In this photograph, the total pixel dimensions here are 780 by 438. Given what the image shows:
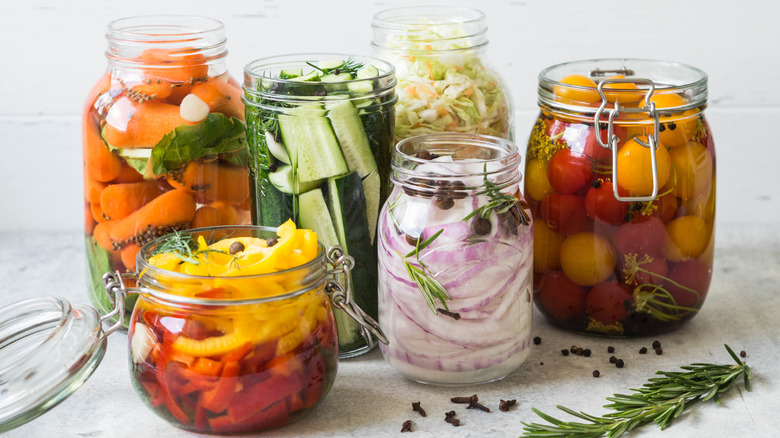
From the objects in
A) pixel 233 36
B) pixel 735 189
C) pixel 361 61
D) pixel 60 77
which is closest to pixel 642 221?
pixel 361 61

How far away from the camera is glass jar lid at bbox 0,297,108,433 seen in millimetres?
995

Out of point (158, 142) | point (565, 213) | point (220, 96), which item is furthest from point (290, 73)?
point (565, 213)

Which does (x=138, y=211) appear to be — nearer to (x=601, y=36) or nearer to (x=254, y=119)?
(x=254, y=119)

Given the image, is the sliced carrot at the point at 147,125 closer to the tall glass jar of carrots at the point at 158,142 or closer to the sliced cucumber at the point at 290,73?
the tall glass jar of carrots at the point at 158,142

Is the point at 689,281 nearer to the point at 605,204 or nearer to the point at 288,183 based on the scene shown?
the point at 605,204

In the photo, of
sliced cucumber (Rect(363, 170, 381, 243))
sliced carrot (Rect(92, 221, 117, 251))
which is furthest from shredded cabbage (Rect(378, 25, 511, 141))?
sliced carrot (Rect(92, 221, 117, 251))

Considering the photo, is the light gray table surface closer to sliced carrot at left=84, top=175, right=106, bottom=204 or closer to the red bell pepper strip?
the red bell pepper strip

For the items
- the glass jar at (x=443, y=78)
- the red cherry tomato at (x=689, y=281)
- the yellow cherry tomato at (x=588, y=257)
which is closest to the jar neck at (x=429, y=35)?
the glass jar at (x=443, y=78)

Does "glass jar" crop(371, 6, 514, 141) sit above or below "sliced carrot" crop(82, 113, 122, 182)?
above

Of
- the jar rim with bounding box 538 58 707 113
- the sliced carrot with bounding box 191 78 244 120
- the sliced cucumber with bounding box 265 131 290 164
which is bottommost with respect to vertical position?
the sliced cucumber with bounding box 265 131 290 164

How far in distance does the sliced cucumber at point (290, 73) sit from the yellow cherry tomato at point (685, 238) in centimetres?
56

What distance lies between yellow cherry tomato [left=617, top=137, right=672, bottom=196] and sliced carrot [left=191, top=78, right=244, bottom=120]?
546 mm

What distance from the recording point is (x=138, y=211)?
128 centimetres

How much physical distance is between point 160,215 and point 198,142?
0.12 meters
